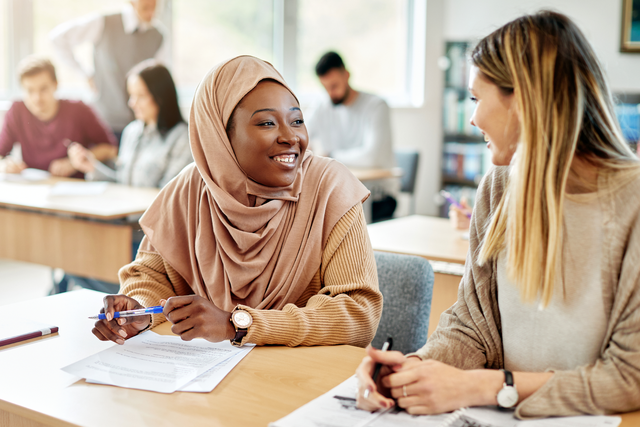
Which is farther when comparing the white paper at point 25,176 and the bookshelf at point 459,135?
the bookshelf at point 459,135

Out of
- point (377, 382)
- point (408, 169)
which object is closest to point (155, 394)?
point (377, 382)

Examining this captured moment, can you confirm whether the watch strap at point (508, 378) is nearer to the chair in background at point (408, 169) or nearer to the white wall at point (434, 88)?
the chair in background at point (408, 169)

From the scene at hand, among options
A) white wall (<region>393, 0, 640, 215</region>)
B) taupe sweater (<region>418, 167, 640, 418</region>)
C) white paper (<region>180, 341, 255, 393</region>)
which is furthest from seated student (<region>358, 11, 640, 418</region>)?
white wall (<region>393, 0, 640, 215</region>)

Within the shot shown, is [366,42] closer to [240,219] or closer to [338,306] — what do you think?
[240,219]

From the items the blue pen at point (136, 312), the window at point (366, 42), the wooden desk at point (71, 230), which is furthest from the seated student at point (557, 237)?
the window at point (366, 42)

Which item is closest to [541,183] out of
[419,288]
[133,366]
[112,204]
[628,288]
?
[628,288]

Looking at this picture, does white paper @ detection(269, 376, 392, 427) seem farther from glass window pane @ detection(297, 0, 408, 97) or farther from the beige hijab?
glass window pane @ detection(297, 0, 408, 97)

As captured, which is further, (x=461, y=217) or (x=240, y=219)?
(x=461, y=217)

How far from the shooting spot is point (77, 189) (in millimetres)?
3146

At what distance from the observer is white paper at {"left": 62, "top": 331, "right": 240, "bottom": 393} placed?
1008 millimetres

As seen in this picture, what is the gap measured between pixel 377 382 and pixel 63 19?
4.71 metres

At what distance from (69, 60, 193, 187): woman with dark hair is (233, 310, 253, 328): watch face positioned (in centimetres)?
233

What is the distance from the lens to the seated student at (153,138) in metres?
3.40

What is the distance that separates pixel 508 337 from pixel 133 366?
66cm
